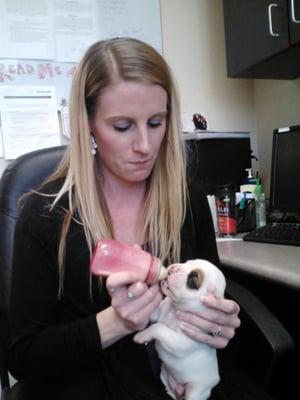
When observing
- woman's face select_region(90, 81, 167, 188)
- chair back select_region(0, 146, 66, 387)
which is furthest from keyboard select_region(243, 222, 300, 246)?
chair back select_region(0, 146, 66, 387)

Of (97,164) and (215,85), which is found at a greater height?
(215,85)

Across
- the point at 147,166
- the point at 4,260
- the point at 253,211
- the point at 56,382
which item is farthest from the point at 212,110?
the point at 56,382

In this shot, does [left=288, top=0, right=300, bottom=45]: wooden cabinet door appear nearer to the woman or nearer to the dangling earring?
the woman

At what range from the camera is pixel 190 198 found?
97cm

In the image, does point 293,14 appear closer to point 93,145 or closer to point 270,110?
point 270,110

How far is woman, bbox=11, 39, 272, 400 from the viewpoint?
2.34 feet

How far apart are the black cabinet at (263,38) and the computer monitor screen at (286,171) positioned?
0.83 ft

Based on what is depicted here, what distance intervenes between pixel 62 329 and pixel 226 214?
0.82 meters

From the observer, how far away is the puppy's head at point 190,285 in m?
0.63

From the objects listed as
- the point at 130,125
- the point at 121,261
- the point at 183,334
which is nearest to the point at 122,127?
the point at 130,125

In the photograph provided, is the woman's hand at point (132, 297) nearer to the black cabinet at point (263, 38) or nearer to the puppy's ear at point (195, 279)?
the puppy's ear at point (195, 279)

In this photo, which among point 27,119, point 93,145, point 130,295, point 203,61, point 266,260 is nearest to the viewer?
point 130,295

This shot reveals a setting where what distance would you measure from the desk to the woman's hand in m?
0.35

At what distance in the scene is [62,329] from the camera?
0.73m
